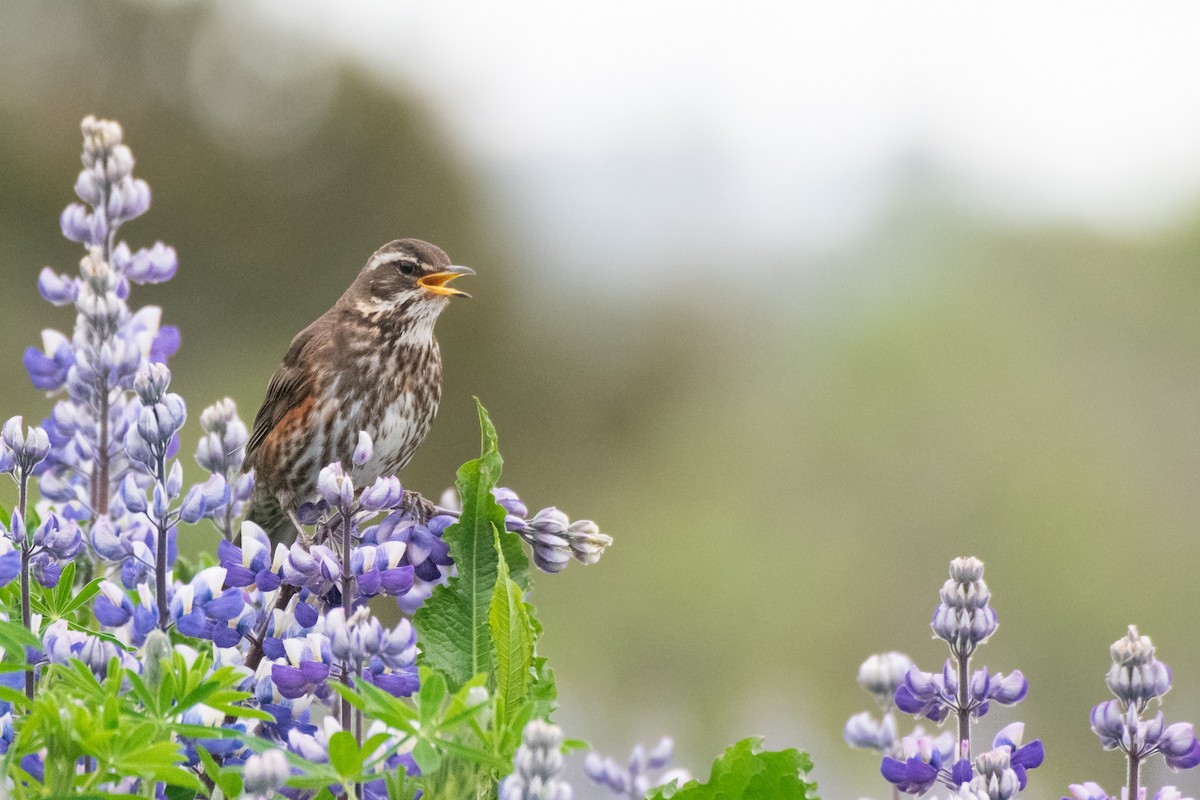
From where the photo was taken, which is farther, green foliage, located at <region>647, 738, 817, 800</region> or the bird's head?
the bird's head

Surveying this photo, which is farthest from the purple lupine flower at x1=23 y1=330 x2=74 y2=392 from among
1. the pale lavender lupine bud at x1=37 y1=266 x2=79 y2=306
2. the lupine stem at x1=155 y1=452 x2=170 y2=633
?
the lupine stem at x1=155 y1=452 x2=170 y2=633

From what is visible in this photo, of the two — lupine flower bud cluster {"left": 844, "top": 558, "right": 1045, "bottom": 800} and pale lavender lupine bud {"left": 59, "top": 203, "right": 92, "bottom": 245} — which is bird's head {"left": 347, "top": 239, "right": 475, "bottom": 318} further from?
lupine flower bud cluster {"left": 844, "top": 558, "right": 1045, "bottom": 800}

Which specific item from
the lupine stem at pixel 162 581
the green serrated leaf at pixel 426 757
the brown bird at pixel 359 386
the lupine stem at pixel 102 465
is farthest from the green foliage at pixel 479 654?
the brown bird at pixel 359 386

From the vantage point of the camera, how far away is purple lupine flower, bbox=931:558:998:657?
4.43ft

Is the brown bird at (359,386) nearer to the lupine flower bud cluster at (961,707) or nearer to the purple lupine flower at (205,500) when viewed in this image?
the purple lupine flower at (205,500)

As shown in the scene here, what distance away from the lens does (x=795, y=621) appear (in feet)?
39.5

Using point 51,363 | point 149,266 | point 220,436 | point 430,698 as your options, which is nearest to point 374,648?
point 430,698

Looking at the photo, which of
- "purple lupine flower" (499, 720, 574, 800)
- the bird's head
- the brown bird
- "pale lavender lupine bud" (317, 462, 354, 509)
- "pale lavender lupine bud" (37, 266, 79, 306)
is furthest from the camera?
the bird's head

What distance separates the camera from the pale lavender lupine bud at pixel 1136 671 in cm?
129

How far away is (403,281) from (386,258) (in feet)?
0.24

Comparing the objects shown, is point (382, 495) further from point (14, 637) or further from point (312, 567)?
point (14, 637)

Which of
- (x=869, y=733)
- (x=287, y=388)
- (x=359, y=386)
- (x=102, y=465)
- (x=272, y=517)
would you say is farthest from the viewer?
(x=272, y=517)

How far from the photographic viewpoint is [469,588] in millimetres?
1415

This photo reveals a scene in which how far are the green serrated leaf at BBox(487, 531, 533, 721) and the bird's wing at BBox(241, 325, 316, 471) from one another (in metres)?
1.79
